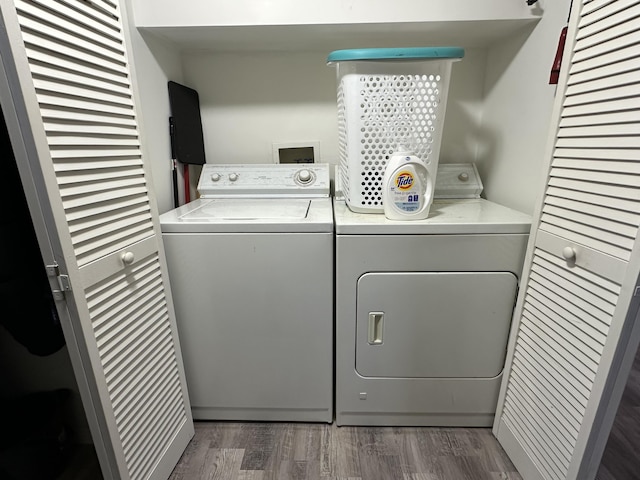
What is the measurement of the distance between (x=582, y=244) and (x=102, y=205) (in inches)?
56.4

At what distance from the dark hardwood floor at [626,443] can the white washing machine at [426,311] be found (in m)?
0.43

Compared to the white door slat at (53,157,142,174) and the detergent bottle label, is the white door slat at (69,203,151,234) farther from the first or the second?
the detergent bottle label

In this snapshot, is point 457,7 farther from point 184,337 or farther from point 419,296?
point 184,337

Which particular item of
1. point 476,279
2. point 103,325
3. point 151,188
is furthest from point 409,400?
point 151,188

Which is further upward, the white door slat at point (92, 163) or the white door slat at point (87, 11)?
the white door slat at point (87, 11)

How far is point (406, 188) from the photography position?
4.10 feet

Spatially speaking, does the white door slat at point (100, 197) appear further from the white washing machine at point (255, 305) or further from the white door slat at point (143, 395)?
the white door slat at point (143, 395)

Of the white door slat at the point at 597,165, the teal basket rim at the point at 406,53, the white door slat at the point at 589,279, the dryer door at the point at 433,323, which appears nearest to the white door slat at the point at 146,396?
the dryer door at the point at 433,323

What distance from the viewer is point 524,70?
1.46 metres

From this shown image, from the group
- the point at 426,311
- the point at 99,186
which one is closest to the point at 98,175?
the point at 99,186

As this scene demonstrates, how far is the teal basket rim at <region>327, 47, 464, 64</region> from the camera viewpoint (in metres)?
1.18

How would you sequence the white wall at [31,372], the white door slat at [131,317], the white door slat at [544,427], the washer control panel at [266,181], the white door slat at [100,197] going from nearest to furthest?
the white door slat at [100,197] < the white door slat at [131,317] < the white door slat at [544,427] < the white wall at [31,372] < the washer control panel at [266,181]

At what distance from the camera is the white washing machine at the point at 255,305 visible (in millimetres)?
1266

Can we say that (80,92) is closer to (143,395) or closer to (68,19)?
(68,19)
